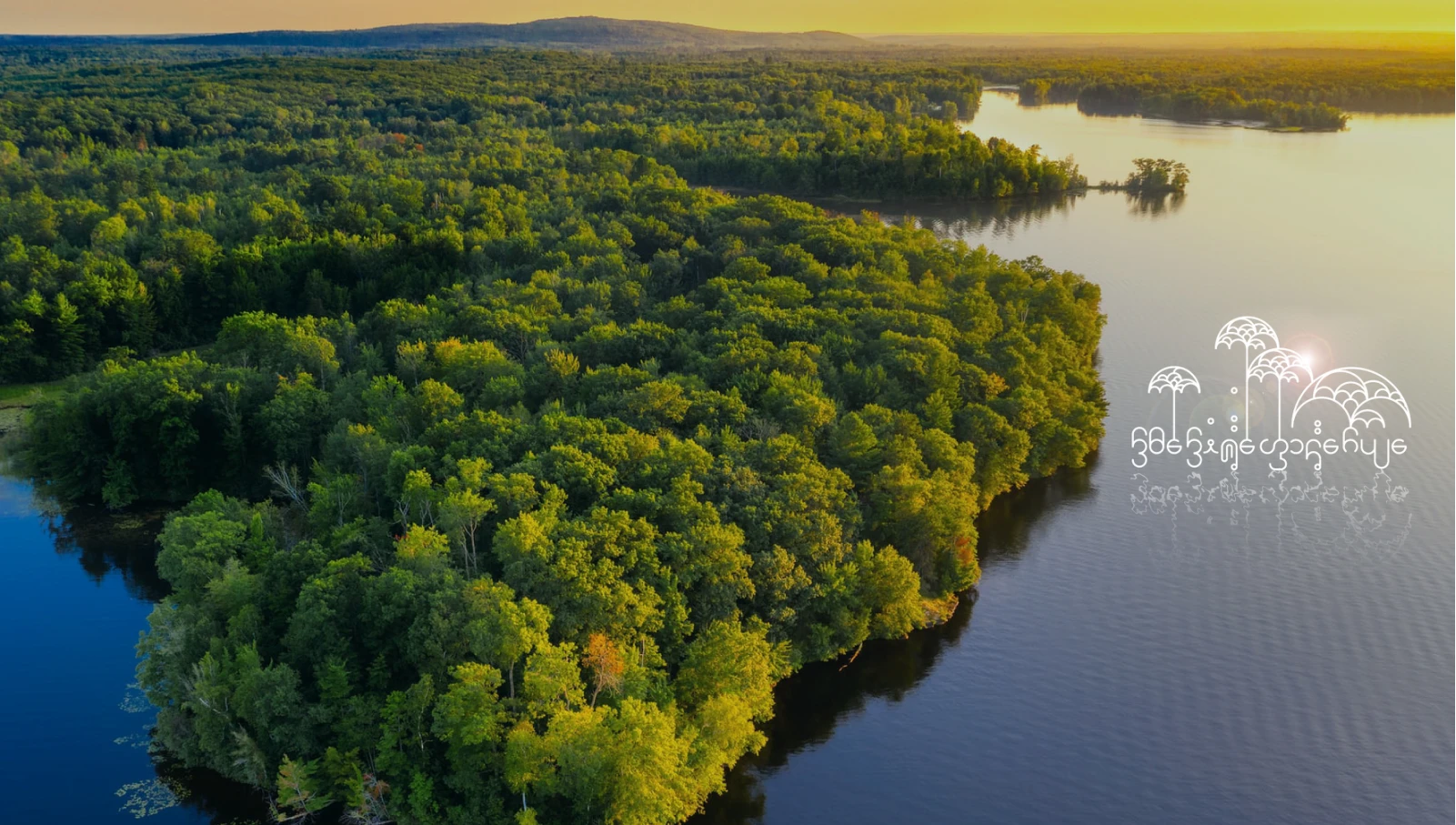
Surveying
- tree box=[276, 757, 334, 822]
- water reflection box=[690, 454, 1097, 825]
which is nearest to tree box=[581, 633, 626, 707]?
water reflection box=[690, 454, 1097, 825]

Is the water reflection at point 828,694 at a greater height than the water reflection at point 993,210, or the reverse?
the water reflection at point 993,210

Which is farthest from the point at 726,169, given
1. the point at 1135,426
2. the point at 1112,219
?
the point at 1135,426

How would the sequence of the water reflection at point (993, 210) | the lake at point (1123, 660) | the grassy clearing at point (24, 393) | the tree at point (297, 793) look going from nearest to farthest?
the tree at point (297, 793) → the lake at point (1123, 660) → the grassy clearing at point (24, 393) → the water reflection at point (993, 210)

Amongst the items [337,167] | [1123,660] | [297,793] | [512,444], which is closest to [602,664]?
[297,793]

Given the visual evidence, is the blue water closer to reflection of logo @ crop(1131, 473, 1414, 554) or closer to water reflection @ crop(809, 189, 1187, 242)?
reflection of logo @ crop(1131, 473, 1414, 554)

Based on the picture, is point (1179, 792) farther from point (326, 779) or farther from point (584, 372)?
point (584, 372)

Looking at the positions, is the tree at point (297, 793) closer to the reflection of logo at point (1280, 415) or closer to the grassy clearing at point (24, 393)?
the reflection of logo at point (1280, 415)

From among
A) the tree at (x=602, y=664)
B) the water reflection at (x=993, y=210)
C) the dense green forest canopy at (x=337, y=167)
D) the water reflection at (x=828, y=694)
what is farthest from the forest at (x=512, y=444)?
the water reflection at (x=993, y=210)
